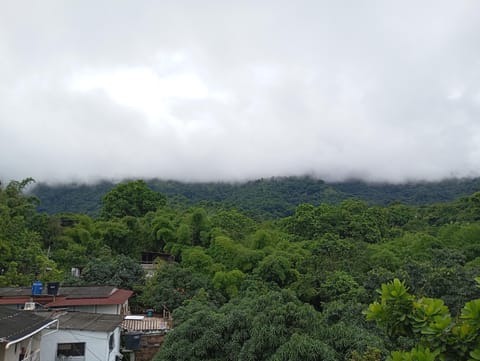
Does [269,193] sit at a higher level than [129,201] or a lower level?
higher

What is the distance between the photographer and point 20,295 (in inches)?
579

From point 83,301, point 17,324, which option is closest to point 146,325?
point 83,301

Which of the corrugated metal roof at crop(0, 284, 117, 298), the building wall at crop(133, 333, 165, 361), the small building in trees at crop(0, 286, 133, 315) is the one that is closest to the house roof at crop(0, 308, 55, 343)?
the small building in trees at crop(0, 286, 133, 315)

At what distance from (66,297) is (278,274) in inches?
369

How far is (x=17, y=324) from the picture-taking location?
848 cm

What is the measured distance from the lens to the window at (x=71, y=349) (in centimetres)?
1135

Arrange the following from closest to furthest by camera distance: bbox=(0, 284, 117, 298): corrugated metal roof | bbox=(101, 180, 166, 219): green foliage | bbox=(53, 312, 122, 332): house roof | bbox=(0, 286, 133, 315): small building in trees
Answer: bbox=(53, 312, 122, 332): house roof → bbox=(0, 286, 133, 315): small building in trees → bbox=(0, 284, 117, 298): corrugated metal roof → bbox=(101, 180, 166, 219): green foliage

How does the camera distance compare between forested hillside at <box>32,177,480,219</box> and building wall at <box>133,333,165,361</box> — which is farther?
forested hillside at <box>32,177,480,219</box>

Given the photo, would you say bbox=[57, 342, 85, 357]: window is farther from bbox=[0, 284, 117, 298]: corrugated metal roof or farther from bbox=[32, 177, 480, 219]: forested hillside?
bbox=[32, 177, 480, 219]: forested hillside

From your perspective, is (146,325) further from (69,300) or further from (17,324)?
(17,324)

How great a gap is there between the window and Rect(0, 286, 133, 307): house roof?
2.85 metres

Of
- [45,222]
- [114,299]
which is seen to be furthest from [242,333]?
[45,222]

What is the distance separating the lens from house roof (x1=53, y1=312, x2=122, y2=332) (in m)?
11.5

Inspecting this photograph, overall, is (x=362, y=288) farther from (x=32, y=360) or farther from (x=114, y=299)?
(x=32, y=360)
